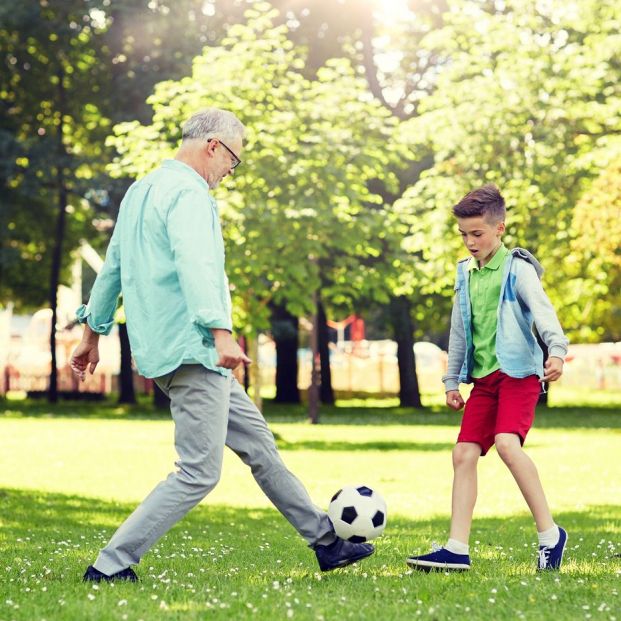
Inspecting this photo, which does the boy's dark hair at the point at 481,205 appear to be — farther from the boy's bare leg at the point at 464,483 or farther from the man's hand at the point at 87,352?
the man's hand at the point at 87,352

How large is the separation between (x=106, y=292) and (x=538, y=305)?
2105mm

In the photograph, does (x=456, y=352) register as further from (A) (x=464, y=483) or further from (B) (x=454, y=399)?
(A) (x=464, y=483)

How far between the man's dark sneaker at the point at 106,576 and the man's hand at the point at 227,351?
1.13 metres

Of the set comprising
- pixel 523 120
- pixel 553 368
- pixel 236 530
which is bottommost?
pixel 236 530

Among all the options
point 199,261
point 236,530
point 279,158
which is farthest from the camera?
point 279,158

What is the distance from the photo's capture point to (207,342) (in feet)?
17.4

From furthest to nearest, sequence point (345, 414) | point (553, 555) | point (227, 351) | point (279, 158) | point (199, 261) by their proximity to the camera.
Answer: point (345, 414) → point (279, 158) → point (553, 555) → point (199, 261) → point (227, 351)

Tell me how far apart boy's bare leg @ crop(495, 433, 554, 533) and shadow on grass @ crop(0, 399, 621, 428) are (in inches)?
799

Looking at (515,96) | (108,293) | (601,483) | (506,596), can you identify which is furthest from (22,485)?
(515,96)

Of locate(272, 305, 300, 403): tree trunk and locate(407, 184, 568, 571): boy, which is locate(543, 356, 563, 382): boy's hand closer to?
locate(407, 184, 568, 571): boy

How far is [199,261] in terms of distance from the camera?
523cm

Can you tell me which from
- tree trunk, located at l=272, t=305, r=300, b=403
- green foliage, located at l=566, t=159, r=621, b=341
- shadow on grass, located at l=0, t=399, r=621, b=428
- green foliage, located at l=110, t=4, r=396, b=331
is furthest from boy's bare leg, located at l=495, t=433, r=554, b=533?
tree trunk, located at l=272, t=305, r=300, b=403

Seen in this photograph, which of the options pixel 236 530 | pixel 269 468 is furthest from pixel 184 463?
pixel 236 530

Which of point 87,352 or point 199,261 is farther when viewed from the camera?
point 87,352
